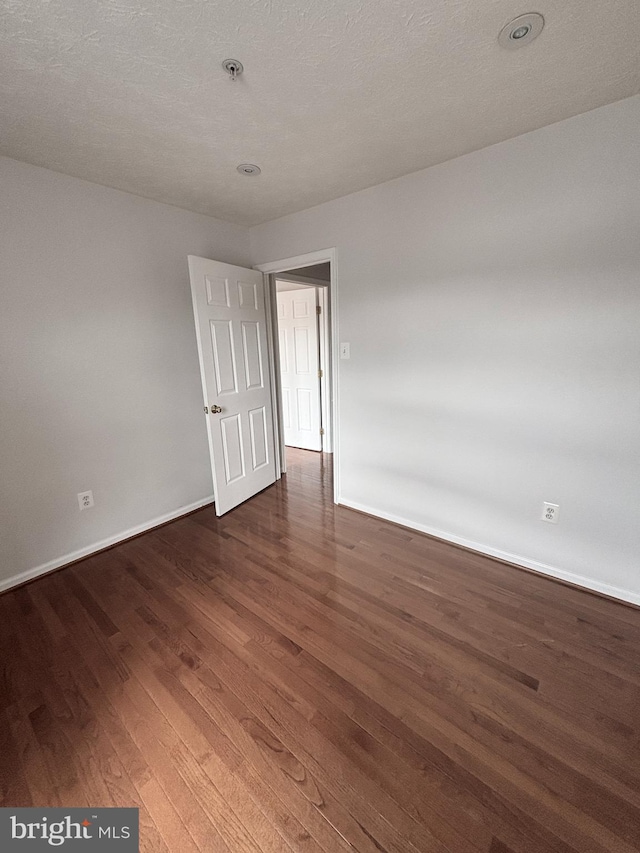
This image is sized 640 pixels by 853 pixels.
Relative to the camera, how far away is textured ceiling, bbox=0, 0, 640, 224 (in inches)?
43.7

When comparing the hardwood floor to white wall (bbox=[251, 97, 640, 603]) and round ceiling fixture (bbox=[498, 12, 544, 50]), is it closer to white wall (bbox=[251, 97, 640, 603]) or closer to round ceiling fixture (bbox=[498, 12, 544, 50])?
white wall (bbox=[251, 97, 640, 603])

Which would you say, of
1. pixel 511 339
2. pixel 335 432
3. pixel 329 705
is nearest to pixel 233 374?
pixel 335 432

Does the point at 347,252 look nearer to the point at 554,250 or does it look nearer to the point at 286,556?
the point at 554,250

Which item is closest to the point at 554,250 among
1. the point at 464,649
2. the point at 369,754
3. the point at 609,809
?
the point at 464,649

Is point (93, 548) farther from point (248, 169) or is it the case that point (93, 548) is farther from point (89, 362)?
point (248, 169)

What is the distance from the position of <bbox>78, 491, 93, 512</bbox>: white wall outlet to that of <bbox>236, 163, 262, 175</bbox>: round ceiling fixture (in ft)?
7.74

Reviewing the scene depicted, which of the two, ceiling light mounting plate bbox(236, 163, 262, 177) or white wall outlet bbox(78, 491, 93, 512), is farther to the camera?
white wall outlet bbox(78, 491, 93, 512)

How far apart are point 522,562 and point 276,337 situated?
283cm

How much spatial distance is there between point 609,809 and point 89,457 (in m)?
2.98

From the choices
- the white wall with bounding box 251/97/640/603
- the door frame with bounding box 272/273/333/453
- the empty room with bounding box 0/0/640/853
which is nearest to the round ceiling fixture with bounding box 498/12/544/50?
the empty room with bounding box 0/0/640/853

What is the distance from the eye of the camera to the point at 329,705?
4.49ft

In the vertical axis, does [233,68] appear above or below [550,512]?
above

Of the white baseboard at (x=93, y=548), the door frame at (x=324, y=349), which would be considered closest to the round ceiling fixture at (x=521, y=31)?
the door frame at (x=324, y=349)

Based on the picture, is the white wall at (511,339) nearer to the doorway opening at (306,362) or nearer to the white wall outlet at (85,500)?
the doorway opening at (306,362)
